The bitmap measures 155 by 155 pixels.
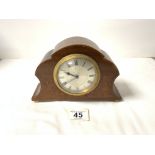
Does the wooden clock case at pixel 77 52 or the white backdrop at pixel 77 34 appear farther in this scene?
the white backdrop at pixel 77 34

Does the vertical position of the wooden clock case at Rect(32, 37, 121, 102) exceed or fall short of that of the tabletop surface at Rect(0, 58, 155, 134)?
it exceeds it

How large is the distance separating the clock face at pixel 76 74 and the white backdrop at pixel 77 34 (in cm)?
69

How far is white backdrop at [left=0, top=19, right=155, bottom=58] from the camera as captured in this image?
1790mm

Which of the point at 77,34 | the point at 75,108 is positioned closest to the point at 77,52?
the point at 75,108

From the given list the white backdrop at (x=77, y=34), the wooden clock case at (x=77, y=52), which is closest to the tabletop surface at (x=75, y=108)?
the wooden clock case at (x=77, y=52)

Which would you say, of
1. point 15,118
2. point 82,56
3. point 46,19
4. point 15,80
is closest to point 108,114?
point 82,56

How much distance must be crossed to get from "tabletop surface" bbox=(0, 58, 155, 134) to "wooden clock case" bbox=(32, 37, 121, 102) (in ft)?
0.09

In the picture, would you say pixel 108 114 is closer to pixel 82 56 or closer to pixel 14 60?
pixel 82 56

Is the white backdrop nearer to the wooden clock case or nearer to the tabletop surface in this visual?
the tabletop surface

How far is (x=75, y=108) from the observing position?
1.19 m

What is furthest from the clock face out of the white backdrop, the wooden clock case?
the white backdrop

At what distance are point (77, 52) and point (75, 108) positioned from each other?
0.78 ft

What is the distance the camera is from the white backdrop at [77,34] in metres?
1.79

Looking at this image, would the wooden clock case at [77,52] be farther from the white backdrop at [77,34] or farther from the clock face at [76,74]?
the white backdrop at [77,34]
